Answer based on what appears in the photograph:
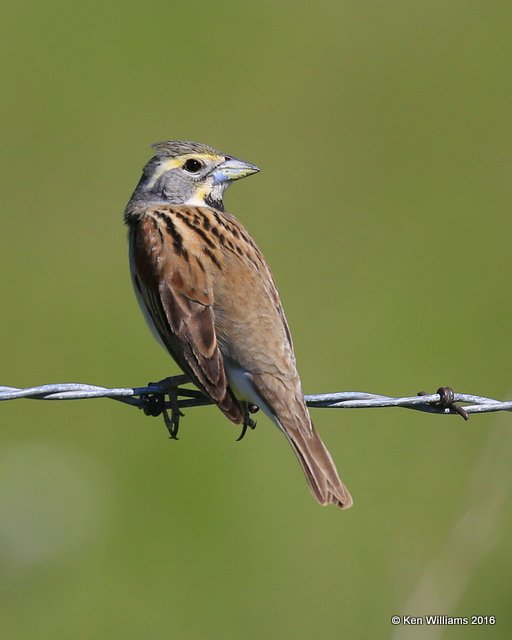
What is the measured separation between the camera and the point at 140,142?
1355 centimetres

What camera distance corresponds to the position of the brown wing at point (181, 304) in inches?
241

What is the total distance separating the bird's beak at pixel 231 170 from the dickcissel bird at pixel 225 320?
0.52 meters

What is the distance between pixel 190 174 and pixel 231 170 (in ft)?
0.76

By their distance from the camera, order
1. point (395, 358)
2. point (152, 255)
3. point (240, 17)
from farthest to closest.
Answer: point (240, 17), point (395, 358), point (152, 255)

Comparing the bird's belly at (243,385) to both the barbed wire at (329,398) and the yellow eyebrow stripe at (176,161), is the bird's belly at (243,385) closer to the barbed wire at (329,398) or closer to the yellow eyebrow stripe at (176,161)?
the barbed wire at (329,398)

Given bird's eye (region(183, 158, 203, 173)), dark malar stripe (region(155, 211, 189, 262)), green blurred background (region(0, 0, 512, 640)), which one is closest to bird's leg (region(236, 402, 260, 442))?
dark malar stripe (region(155, 211, 189, 262))

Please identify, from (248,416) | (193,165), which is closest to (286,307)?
(193,165)

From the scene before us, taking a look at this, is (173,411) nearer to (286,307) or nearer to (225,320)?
(225,320)

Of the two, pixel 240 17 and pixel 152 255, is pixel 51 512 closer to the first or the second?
pixel 152 255

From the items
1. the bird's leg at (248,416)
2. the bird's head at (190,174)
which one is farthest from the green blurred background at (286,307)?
the bird's head at (190,174)

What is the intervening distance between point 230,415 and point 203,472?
3.48 metres

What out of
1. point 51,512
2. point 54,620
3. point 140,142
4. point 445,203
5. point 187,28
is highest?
point 187,28

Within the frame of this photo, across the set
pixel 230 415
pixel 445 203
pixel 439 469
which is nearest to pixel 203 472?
pixel 439 469

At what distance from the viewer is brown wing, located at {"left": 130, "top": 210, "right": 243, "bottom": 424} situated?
612 cm
